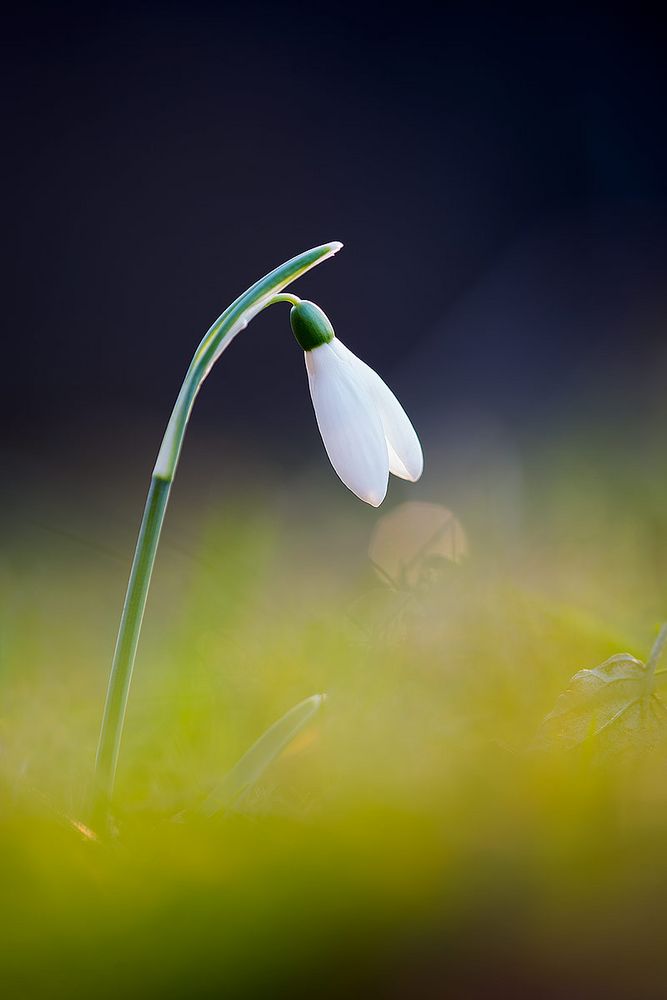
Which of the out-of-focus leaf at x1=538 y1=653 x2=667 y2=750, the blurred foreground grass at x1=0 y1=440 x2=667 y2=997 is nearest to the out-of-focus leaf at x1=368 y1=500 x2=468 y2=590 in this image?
the blurred foreground grass at x1=0 y1=440 x2=667 y2=997

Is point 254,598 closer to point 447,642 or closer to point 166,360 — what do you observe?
point 447,642

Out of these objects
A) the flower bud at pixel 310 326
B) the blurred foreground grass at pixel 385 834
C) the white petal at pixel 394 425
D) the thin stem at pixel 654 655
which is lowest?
the blurred foreground grass at pixel 385 834

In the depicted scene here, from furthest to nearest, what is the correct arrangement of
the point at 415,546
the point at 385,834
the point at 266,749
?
the point at 415,546, the point at 266,749, the point at 385,834

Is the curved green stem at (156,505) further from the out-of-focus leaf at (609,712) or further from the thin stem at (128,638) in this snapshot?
the out-of-focus leaf at (609,712)

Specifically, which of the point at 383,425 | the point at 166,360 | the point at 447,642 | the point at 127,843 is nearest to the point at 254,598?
the point at 383,425

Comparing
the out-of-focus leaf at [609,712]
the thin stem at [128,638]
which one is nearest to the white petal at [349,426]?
the thin stem at [128,638]

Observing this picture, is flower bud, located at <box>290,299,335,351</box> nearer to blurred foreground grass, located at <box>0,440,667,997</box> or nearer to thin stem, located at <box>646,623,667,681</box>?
blurred foreground grass, located at <box>0,440,667,997</box>

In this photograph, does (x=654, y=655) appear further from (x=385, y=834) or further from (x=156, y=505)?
(x=156, y=505)

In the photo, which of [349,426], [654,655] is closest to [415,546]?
[349,426]
